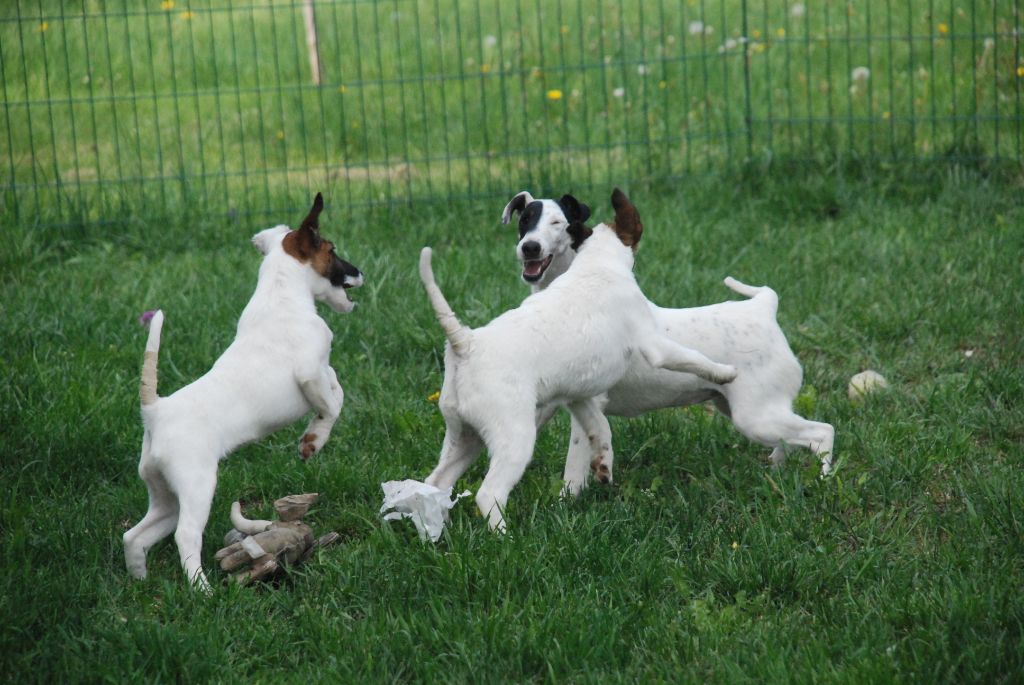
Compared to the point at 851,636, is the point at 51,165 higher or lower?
higher

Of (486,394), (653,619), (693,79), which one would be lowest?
(653,619)

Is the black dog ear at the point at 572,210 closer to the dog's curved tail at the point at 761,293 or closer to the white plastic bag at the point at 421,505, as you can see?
the dog's curved tail at the point at 761,293

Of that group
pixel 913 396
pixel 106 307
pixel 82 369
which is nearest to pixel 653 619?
pixel 913 396

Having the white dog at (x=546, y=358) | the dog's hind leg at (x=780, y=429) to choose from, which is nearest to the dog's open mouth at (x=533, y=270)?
the white dog at (x=546, y=358)

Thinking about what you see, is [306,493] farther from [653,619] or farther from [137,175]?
[137,175]

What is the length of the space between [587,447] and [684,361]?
488mm

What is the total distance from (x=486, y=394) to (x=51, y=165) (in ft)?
18.0

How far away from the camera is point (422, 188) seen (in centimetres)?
802

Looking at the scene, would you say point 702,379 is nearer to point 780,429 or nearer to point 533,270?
point 780,429

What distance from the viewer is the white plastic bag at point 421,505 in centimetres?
381

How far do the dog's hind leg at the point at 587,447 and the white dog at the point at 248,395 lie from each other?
82 cm

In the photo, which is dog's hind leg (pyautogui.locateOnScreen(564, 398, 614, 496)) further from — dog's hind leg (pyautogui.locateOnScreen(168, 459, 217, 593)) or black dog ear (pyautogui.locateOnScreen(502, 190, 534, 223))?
dog's hind leg (pyautogui.locateOnScreen(168, 459, 217, 593))

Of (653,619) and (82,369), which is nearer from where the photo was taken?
(653,619)

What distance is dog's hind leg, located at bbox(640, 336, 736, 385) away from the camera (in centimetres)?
406
